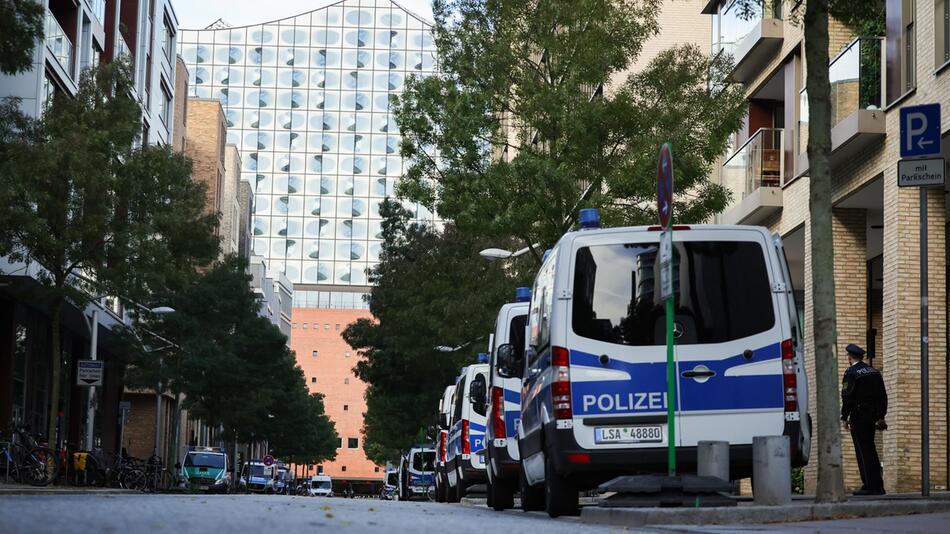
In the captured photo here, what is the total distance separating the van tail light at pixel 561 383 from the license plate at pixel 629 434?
11.6 inches

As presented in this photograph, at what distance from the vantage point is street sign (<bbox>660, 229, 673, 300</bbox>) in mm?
11633

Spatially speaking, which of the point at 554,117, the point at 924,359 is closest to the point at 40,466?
the point at 554,117

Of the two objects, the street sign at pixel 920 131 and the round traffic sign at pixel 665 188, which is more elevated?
the street sign at pixel 920 131

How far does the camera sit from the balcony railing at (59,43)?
127ft

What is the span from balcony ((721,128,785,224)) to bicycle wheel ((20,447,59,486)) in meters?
13.5

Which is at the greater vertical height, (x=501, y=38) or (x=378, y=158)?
(x=378, y=158)

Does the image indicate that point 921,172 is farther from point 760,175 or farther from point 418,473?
point 418,473

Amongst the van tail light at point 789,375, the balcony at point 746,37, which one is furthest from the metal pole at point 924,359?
the balcony at point 746,37

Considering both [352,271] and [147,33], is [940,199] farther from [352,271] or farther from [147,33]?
[352,271]

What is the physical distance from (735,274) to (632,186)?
55.5ft

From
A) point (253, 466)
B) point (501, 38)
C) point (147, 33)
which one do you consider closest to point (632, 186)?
point (501, 38)

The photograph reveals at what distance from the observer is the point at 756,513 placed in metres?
11.5

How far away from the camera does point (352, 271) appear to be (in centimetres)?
17988

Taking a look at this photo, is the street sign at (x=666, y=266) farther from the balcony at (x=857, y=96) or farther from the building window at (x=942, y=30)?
the balcony at (x=857, y=96)
